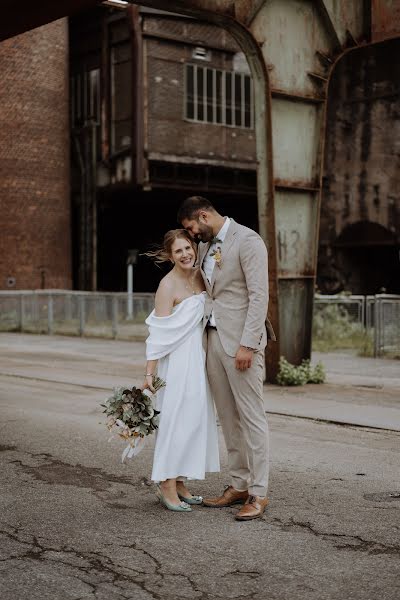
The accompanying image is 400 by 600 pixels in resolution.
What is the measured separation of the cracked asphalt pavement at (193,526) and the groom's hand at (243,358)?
98cm

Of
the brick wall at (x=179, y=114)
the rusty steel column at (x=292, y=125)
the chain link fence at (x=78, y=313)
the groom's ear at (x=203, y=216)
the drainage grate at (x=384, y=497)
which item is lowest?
the drainage grate at (x=384, y=497)

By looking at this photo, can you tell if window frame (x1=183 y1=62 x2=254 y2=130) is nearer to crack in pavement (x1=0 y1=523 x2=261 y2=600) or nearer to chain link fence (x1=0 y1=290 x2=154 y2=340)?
chain link fence (x1=0 y1=290 x2=154 y2=340)

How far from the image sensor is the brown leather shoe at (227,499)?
633cm

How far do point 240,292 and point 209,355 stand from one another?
493mm

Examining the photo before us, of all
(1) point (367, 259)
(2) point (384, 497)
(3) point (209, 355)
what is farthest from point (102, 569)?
(1) point (367, 259)

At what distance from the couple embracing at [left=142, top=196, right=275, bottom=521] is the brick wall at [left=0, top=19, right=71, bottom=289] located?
86.0ft

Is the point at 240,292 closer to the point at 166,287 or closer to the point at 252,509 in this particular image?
the point at 166,287

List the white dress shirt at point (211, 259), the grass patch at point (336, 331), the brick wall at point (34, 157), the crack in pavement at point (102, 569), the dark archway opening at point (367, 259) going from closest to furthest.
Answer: the crack in pavement at point (102, 569) → the white dress shirt at point (211, 259) → the grass patch at point (336, 331) → the dark archway opening at point (367, 259) → the brick wall at point (34, 157)

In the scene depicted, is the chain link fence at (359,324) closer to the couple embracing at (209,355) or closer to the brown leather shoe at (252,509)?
the couple embracing at (209,355)

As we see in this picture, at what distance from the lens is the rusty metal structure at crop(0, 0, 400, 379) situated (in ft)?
42.8

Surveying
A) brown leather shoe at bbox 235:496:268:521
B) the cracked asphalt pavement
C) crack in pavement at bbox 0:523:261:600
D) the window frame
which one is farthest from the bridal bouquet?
the window frame

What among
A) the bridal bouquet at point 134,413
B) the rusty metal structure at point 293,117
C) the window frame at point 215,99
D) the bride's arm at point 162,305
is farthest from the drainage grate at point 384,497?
the window frame at point 215,99

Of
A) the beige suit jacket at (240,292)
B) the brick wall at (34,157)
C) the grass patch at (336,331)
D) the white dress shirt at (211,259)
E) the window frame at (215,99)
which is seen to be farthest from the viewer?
the window frame at (215,99)

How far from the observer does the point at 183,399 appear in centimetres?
627
